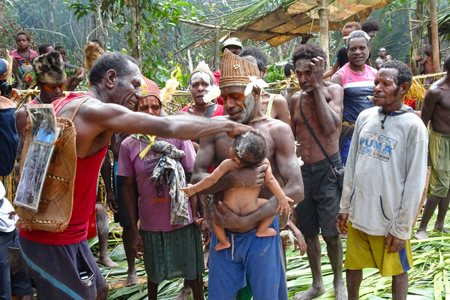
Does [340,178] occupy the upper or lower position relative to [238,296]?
upper

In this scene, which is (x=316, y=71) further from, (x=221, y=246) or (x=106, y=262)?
(x=106, y=262)

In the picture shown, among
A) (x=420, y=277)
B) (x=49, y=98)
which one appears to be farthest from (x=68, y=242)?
(x=420, y=277)

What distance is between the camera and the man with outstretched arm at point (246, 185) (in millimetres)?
2848

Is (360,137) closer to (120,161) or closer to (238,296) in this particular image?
(238,296)

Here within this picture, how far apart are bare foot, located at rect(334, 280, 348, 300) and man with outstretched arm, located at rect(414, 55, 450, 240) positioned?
184cm

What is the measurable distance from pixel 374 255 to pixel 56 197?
2.45 m

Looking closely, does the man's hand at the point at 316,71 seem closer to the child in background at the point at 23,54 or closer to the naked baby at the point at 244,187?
the naked baby at the point at 244,187

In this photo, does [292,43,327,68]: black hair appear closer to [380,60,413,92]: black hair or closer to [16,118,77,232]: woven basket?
[380,60,413,92]: black hair

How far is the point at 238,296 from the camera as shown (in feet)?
10.3

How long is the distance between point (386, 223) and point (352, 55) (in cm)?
274

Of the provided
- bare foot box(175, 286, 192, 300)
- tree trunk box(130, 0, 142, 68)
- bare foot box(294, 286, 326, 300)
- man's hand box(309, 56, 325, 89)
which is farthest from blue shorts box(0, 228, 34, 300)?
tree trunk box(130, 0, 142, 68)

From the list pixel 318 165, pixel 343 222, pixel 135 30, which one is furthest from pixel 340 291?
pixel 135 30

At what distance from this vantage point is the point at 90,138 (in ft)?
8.88

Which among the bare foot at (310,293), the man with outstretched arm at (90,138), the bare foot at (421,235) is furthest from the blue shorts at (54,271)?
the bare foot at (421,235)
